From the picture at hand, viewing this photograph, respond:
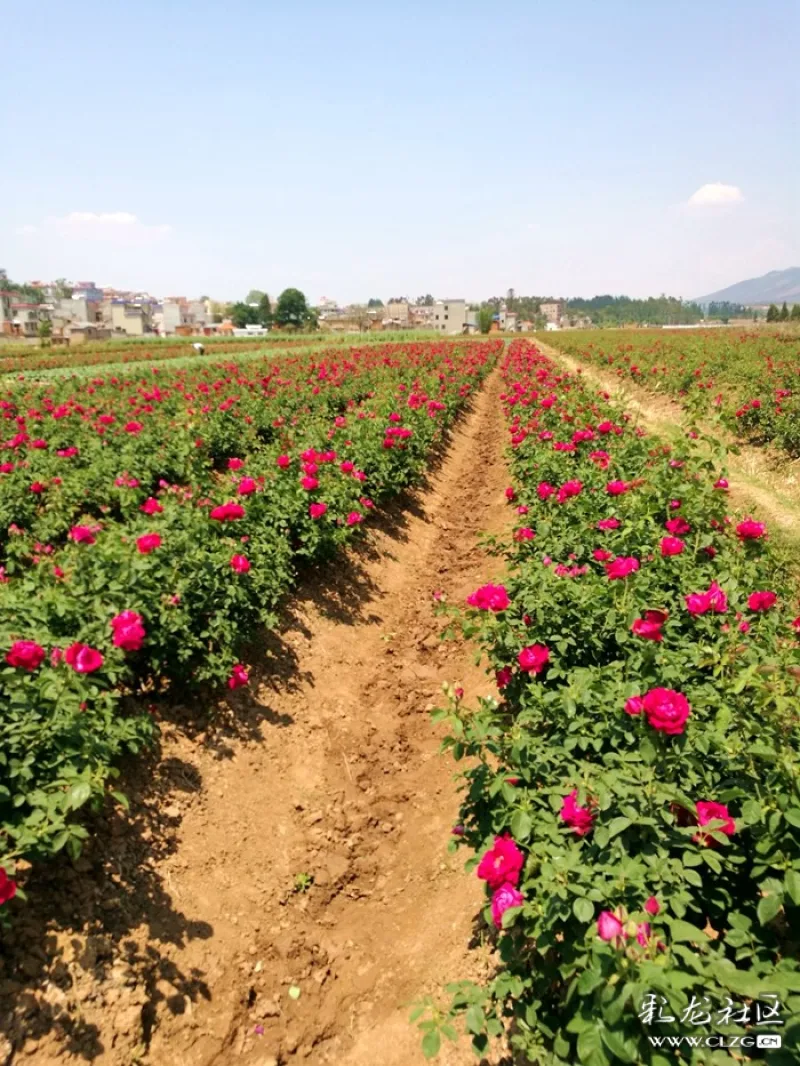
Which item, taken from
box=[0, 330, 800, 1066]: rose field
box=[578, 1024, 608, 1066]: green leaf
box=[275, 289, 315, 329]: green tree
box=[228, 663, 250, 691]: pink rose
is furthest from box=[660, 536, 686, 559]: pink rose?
box=[275, 289, 315, 329]: green tree

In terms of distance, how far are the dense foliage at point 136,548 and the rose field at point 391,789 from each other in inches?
1.2

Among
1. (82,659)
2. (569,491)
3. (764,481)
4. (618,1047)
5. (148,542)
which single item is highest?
(569,491)

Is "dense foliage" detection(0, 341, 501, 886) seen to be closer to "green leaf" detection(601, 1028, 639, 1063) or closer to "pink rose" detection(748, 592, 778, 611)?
"green leaf" detection(601, 1028, 639, 1063)

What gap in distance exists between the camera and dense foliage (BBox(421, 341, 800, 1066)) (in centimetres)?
164

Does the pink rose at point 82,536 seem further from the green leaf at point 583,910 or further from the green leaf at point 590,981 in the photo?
the green leaf at point 590,981

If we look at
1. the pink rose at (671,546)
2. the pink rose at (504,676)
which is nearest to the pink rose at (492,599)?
the pink rose at (504,676)

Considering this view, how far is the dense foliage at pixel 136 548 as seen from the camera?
2602mm

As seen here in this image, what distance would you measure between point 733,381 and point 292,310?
112734mm

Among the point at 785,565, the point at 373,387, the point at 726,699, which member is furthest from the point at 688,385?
the point at 726,699

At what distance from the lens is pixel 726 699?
2.49m

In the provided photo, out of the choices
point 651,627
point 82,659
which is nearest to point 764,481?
point 651,627

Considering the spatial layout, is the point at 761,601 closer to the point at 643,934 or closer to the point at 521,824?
the point at 521,824

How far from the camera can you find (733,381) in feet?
51.6

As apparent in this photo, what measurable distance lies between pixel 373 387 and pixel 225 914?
13201 millimetres
